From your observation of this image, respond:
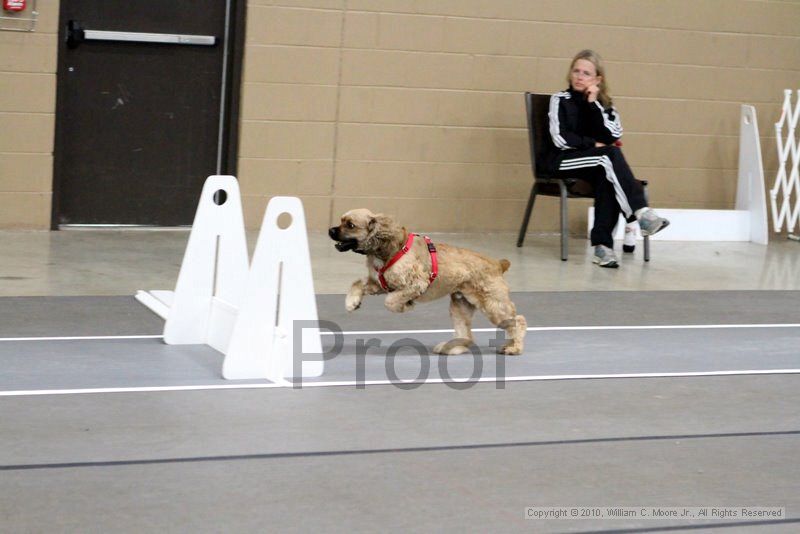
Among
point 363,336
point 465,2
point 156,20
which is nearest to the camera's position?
point 363,336

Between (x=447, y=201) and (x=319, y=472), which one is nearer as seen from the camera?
(x=319, y=472)

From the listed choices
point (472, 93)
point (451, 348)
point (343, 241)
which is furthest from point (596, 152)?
point (343, 241)

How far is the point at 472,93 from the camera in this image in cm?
914

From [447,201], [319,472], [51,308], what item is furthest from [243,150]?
[319,472]

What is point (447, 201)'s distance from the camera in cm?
920

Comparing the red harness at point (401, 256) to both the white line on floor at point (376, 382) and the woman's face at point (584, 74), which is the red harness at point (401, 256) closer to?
the white line on floor at point (376, 382)

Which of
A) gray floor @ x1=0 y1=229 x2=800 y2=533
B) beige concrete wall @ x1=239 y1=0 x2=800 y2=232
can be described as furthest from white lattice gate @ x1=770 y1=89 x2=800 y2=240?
gray floor @ x1=0 y1=229 x2=800 y2=533

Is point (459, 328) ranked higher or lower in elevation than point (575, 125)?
lower

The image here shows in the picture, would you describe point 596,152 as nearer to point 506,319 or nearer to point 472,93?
point 472,93

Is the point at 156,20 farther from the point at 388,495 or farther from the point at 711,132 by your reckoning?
the point at 388,495

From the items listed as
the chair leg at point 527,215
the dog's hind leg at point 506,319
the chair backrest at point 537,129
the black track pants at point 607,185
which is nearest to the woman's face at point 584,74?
the chair backrest at point 537,129

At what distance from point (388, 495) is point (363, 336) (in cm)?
227

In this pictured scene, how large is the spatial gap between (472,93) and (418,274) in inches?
177

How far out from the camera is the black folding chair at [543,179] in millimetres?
8398
